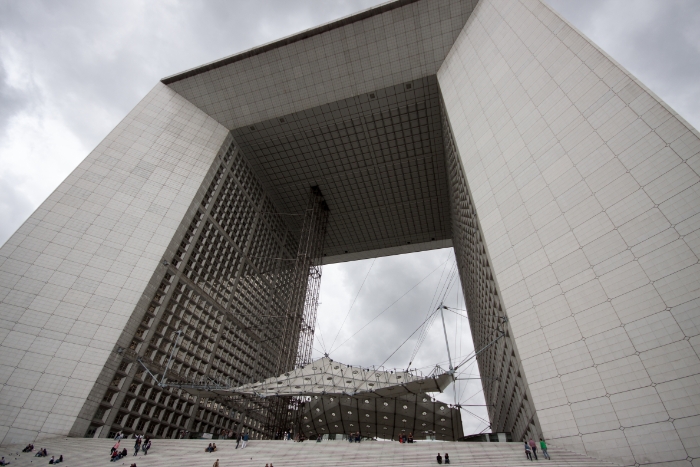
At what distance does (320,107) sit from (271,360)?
32074mm

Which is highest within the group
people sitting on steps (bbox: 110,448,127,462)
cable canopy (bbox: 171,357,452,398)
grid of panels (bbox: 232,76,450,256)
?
grid of panels (bbox: 232,76,450,256)

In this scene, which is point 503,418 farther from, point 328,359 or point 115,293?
point 115,293

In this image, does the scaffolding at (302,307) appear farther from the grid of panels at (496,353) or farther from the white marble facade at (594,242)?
the white marble facade at (594,242)

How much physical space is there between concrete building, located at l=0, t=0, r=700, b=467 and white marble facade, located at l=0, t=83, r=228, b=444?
13cm

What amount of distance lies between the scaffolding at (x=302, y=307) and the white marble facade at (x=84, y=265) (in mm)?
17126

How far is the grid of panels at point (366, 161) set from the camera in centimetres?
4138

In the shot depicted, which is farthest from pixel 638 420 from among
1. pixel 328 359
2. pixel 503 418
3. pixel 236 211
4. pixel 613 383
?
pixel 236 211

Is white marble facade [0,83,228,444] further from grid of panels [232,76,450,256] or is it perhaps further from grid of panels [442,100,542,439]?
grid of panels [442,100,542,439]

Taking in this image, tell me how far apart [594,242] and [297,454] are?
18.7 meters

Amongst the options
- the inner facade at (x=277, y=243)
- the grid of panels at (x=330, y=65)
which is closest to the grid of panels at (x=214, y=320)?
the inner facade at (x=277, y=243)

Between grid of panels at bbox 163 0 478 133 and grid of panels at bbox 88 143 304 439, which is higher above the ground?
grid of panels at bbox 163 0 478 133

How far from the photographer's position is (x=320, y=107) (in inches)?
1612

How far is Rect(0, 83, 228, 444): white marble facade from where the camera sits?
22.7 metres

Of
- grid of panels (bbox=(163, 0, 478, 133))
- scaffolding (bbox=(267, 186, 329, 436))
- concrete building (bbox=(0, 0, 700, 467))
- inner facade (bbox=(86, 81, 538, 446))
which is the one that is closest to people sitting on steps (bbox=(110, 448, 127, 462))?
concrete building (bbox=(0, 0, 700, 467))
